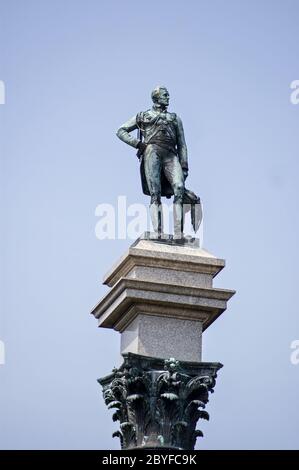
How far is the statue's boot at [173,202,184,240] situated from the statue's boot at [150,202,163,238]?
281mm

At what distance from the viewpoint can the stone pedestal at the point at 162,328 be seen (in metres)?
96.2

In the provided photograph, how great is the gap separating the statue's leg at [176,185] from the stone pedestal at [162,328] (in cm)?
38

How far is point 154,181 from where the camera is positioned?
324 ft

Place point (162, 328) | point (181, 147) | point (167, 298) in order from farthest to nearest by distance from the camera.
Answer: point (181, 147) → point (162, 328) → point (167, 298)

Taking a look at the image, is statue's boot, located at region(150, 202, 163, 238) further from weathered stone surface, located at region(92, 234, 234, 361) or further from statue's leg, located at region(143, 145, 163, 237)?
weathered stone surface, located at region(92, 234, 234, 361)

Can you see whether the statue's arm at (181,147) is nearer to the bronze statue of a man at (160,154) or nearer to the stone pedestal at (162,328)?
the bronze statue of a man at (160,154)

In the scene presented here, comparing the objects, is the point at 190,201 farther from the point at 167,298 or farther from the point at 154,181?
the point at 167,298

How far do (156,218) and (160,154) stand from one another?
1326 mm

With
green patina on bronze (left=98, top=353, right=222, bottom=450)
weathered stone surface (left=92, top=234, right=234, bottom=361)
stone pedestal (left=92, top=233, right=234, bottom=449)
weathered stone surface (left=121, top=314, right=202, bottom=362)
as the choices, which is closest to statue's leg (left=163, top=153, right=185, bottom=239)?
stone pedestal (left=92, top=233, right=234, bottom=449)

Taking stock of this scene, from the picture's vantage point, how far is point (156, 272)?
319 feet

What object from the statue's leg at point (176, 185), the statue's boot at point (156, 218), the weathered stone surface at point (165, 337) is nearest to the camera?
the weathered stone surface at point (165, 337)

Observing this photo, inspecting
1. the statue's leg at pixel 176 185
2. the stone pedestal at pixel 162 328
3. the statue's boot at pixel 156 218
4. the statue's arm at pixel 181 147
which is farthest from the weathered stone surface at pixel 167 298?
the statue's arm at pixel 181 147

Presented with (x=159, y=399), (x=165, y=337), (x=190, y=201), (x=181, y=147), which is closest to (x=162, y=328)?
(x=165, y=337)
